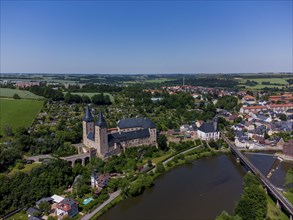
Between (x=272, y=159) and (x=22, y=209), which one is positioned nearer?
(x=22, y=209)

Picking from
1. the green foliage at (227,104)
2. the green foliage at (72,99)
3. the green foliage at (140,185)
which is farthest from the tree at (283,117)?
the green foliage at (72,99)

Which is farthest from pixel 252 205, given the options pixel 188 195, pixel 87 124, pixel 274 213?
pixel 87 124

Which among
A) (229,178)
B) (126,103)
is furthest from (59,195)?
(126,103)

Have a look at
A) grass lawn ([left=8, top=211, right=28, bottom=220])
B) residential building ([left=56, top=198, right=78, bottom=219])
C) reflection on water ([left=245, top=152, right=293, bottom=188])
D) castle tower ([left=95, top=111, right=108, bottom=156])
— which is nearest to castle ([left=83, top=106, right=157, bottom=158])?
castle tower ([left=95, top=111, right=108, bottom=156])

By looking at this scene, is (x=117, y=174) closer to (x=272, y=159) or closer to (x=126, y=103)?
(x=272, y=159)

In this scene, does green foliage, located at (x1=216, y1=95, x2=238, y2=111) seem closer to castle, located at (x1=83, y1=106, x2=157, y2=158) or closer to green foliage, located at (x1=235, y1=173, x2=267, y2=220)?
castle, located at (x1=83, y1=106, x2=157, y2=158)

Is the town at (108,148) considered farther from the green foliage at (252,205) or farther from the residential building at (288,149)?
the green foliage at (252,205)

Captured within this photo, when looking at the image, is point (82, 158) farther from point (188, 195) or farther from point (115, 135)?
point (188, 195)
